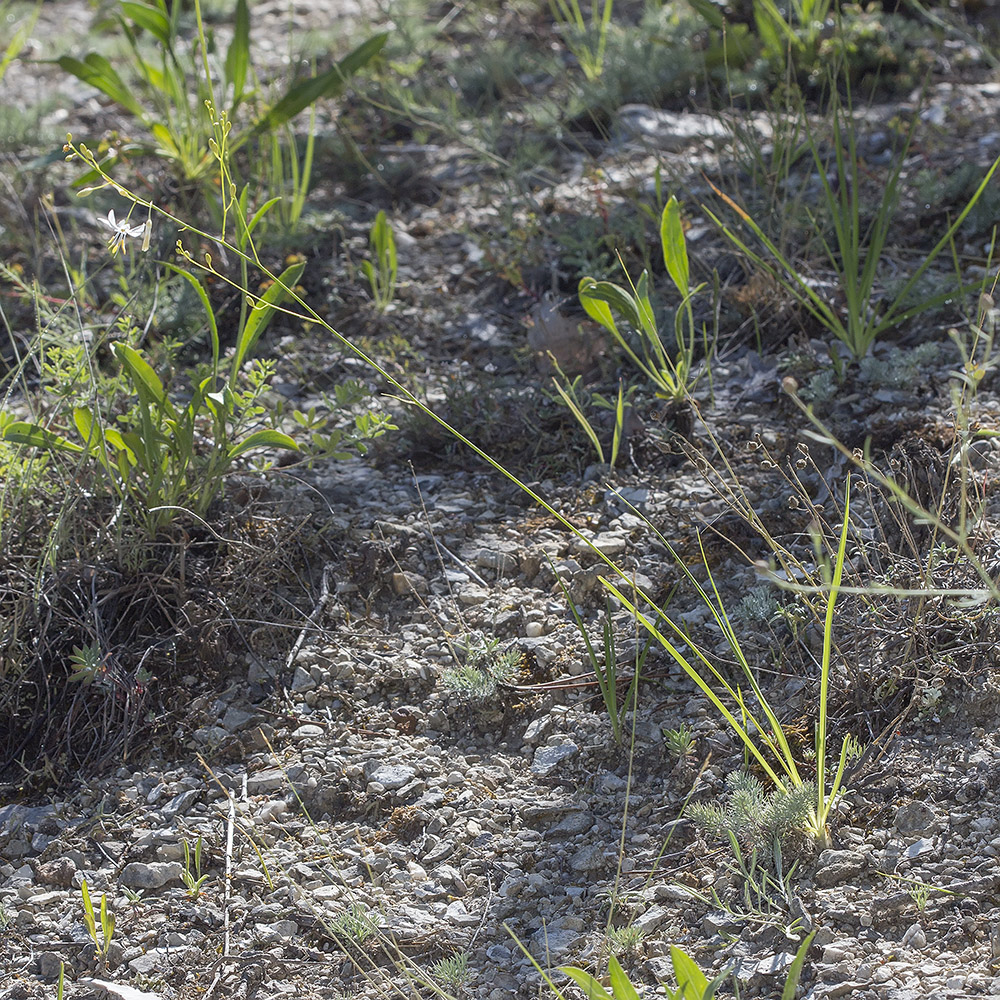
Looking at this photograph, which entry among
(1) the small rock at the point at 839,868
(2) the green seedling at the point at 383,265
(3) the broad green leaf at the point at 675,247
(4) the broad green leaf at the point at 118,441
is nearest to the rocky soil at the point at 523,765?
(1) the small rock at the point at 839,868

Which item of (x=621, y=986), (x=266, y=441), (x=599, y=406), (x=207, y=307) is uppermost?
(x=207, y=307)

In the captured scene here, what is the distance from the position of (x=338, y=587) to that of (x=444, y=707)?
0.44 meters

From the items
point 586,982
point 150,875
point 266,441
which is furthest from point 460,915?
point 266,441

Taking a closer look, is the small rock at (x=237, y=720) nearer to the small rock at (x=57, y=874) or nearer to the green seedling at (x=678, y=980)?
the small rock at (x=57, y=874)

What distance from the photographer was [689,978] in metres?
1.37

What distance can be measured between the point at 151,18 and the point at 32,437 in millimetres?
1705

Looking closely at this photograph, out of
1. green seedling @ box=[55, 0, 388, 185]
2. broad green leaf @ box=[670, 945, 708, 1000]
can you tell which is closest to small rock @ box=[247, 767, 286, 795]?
broad green leaf @ box=[670, 945, 708, 1000]

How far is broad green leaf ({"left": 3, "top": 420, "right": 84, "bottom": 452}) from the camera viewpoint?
2.30 metres

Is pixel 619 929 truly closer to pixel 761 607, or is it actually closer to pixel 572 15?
pixel 761 607

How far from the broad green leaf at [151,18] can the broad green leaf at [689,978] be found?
10.3ft

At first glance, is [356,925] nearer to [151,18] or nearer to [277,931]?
[277,931]

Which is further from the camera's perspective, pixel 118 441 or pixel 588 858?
pixel 118 441

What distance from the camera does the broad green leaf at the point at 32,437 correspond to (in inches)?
90.7

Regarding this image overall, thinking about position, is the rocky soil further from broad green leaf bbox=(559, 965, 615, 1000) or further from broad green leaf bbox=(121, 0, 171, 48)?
broad green leaf bbox=(121, 0, 171, 48)
